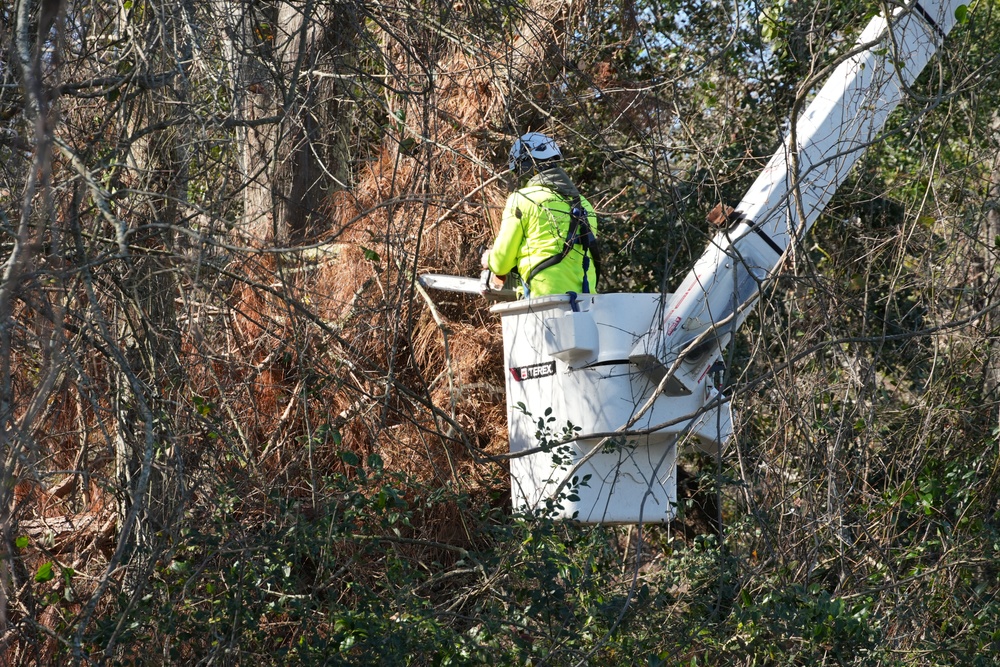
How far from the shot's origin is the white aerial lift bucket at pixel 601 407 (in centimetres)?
539

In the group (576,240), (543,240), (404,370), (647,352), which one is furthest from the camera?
(404,370)

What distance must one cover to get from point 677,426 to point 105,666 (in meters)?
2.80

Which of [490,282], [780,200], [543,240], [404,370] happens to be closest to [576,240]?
[543,240]

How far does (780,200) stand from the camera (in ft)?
17.6

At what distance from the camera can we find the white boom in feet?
17.7

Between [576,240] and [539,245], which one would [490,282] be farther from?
[576,240]

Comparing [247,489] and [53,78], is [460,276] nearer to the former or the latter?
[247,489]

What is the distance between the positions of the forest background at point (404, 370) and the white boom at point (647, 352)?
274 millimetres

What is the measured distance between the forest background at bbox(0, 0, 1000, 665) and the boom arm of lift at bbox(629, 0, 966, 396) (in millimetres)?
270

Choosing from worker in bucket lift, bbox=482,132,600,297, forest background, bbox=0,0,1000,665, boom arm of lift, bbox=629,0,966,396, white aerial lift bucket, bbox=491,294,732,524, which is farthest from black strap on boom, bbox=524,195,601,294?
boom arm of lift, bbox=629,0,966,396

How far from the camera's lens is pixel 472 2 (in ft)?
17.1

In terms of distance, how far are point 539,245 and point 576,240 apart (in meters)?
0.24

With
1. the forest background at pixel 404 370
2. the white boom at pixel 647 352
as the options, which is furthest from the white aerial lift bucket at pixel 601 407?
the forest background at pixel 404 370

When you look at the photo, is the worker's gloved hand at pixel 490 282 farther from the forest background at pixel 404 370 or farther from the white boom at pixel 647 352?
the forest background at pixel 404 370
